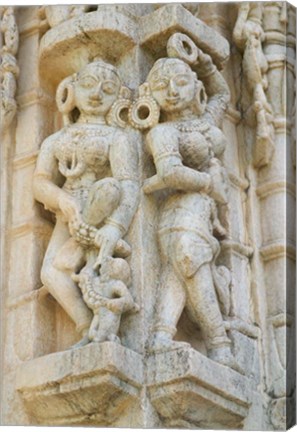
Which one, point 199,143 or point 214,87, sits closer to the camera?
point 199,143

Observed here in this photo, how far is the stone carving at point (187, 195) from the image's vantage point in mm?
6656

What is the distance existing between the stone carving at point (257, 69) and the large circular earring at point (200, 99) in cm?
31

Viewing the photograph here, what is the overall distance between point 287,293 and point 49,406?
4.23 feet

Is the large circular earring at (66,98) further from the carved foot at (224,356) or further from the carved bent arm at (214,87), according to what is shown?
the carved foot at (224,356)

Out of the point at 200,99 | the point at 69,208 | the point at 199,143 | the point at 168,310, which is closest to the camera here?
the point at 168,310

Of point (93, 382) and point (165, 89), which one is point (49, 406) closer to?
point (93, 382)

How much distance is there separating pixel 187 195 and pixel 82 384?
106 cm

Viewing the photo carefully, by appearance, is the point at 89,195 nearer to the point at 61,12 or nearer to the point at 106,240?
the point at 106,240

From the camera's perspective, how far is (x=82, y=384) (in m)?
6.36

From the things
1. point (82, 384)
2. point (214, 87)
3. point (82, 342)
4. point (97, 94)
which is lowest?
point (82, 384)

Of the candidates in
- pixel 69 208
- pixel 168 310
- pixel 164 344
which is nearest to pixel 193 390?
pixel 164 344

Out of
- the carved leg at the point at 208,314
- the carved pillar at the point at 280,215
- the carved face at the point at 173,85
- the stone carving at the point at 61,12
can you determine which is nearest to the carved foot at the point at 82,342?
the carved leg at the point at 208,314

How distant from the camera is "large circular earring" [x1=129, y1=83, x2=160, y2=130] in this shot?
22.7 feet

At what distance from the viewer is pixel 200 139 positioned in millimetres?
6840
